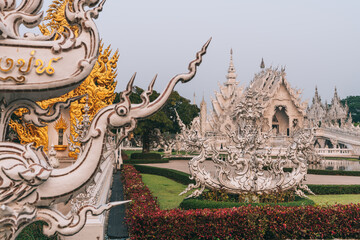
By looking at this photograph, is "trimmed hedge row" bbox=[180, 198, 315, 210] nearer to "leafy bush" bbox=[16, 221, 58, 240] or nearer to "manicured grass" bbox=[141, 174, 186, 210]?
"manicured grass" bbox=[141, 174, 186, 210]

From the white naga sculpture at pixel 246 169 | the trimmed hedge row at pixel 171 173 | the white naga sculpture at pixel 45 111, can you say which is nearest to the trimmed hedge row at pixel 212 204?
the white naga sculpture at pixel 246 169

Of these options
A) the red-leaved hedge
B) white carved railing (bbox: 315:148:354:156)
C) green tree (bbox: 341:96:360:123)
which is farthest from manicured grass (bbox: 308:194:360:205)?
green tree (bbox: 341:96:360:123)

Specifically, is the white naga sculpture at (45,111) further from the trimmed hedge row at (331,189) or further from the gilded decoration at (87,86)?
the trimmed hedge row at (331,189)

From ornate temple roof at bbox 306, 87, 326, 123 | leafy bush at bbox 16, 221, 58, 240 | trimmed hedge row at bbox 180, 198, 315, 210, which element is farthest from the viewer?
ornate temple roof at bbox 306, 87, 326, 123

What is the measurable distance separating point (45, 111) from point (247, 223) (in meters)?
5.04

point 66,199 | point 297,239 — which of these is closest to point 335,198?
point 297,239

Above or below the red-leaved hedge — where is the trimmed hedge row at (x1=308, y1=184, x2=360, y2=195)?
below

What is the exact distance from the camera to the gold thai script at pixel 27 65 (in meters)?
3.73

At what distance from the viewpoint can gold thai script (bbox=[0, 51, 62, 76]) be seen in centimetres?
373

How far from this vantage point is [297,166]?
10.2 meters

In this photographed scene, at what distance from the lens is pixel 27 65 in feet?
12.4

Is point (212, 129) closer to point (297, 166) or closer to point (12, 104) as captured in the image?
point (297, 166)

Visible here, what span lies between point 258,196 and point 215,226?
2.69m

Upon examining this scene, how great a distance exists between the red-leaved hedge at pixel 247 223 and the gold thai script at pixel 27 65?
4.21 meters
